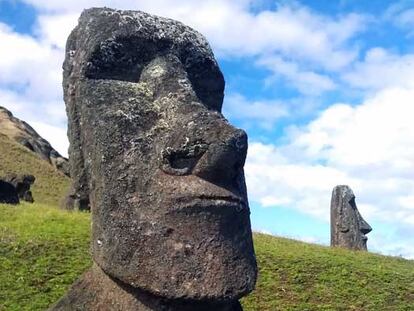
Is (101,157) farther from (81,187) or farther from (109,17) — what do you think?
(109,17)

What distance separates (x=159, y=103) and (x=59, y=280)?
31.0 feet

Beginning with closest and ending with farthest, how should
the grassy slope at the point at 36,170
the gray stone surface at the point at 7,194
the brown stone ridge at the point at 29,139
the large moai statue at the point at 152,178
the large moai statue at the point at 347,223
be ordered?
the large moai statue at the point at 152,178
the large moai statue at the point at 347,223
the gray stone surface at the point at 7,194
the grassy slope at the point at 36,170
the brown stone ridge at the point at 29,139

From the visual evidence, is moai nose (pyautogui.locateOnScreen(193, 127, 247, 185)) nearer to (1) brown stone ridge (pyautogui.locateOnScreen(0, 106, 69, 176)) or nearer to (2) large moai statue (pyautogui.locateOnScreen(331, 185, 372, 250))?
(2) large moai statue (pyautogui.locateOnScreen(331, 185, 372, 250))

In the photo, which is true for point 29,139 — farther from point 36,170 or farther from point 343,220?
point 343,220

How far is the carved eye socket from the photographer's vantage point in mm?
3199

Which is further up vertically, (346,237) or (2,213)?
(346,237)

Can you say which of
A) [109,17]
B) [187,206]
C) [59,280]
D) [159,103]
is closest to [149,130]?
[159,103]

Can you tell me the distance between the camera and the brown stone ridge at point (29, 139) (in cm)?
5030

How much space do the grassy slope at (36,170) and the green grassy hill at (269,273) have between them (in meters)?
20.2

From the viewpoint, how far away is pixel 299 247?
18.0 meters

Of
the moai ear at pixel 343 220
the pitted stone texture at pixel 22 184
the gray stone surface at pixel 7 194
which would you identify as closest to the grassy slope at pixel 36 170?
the pitted stone texture at pixel 22 184

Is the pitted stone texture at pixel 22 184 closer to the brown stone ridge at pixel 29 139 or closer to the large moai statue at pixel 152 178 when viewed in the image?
the brown stone ridge at pixel 29 139

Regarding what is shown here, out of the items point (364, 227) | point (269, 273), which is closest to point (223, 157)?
point (269, 273)

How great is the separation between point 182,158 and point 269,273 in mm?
11177
